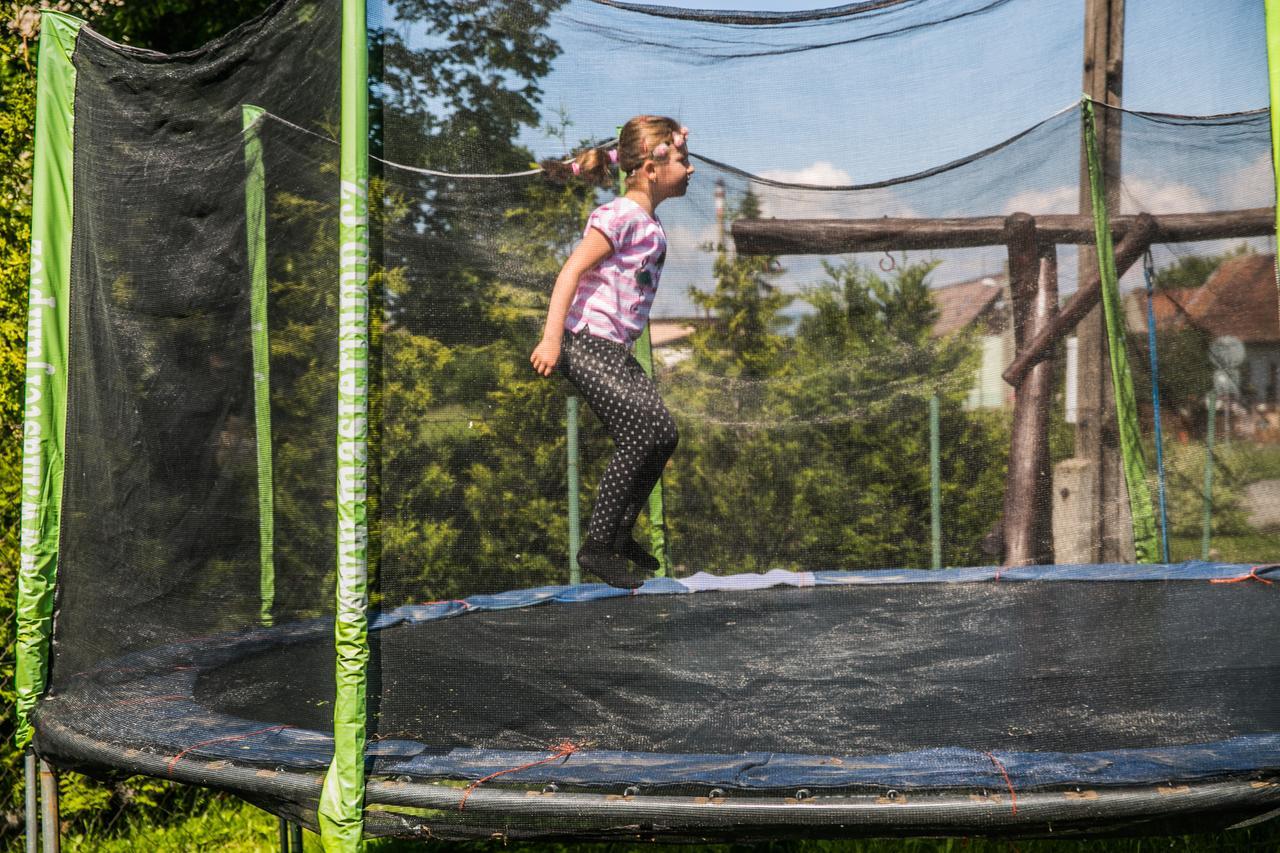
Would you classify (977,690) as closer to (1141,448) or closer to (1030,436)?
(1030,436)

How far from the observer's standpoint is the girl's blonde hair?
6.00 feet

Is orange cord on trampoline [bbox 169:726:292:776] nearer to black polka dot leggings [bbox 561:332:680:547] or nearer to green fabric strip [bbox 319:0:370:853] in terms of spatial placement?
green fabric strip [bbox 319:0:370:853]

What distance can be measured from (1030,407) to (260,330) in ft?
4.84

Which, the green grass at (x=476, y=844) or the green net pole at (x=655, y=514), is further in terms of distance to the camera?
the green net pole at (x=655, y=514)

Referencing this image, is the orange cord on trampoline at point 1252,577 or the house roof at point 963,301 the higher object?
the house roof at point 963,301

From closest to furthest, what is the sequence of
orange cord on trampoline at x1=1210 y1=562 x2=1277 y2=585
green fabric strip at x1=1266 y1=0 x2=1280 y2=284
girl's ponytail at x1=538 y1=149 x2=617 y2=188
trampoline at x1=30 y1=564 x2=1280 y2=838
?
trampoline at x1=30 y1=564 x2=1280 y2=838 → green fabric strip at x1=1266 y1=0 x2=1280 y2=284 → girl's ponytail at x1=538 y1=149 x2=617 y2=188 → orange cord on trampoline at x1=1210 y1=562 x2=1277 y2=585

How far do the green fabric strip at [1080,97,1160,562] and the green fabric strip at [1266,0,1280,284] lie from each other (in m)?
0.55

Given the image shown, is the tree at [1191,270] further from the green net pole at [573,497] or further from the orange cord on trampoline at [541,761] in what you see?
the orange cord on trampoline at [541,761]

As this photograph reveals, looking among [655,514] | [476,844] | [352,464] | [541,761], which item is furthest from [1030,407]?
[476,844]

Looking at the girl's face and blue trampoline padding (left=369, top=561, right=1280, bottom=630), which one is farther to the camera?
blue trampoline padding (left=369, top=561, right=1280, bottom=630)

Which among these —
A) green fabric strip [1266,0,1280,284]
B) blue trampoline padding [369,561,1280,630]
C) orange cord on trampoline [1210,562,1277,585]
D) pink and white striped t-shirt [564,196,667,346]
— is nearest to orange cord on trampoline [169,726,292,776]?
pink and white striped t-shirt [564,196,667,346]

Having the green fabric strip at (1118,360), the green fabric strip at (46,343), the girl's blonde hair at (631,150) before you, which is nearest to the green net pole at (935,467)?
the green fabric strip at (1118,360)

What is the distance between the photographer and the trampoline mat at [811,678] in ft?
4.93

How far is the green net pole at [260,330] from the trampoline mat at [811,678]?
185 millimetres
